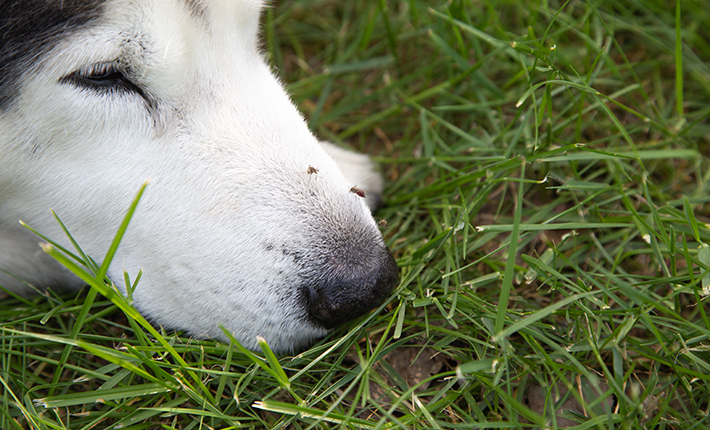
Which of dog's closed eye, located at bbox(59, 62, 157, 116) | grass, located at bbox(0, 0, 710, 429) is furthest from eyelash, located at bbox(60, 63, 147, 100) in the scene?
grass, located at bbox(0, 0, 710, 429)

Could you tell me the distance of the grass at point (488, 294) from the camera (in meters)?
1.89

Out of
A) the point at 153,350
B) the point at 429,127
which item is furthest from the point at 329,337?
the point at 429,127

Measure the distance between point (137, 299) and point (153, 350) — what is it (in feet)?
0.95

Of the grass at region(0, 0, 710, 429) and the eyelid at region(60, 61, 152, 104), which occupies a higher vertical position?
the eyelid at region(60, 61, 152, 104)

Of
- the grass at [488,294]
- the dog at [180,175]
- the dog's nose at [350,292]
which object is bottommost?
the grass at [488,294]

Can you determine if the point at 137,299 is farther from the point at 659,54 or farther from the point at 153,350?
the point at 659,54

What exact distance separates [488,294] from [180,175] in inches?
56.2

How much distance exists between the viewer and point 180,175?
197 centimetres

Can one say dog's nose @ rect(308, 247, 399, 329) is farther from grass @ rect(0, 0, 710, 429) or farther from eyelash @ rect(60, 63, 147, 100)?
eyelash @ rect(60, 63, 147, 100)

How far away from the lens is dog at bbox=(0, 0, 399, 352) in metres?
1.84

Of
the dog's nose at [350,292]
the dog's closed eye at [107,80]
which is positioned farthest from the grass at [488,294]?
the dog's closed eye at [107,80]

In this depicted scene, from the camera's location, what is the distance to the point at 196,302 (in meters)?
2.00

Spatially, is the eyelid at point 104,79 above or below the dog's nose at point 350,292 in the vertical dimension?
above

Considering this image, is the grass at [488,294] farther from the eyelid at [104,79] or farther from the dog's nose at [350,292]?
the eyelid at [104,79]
